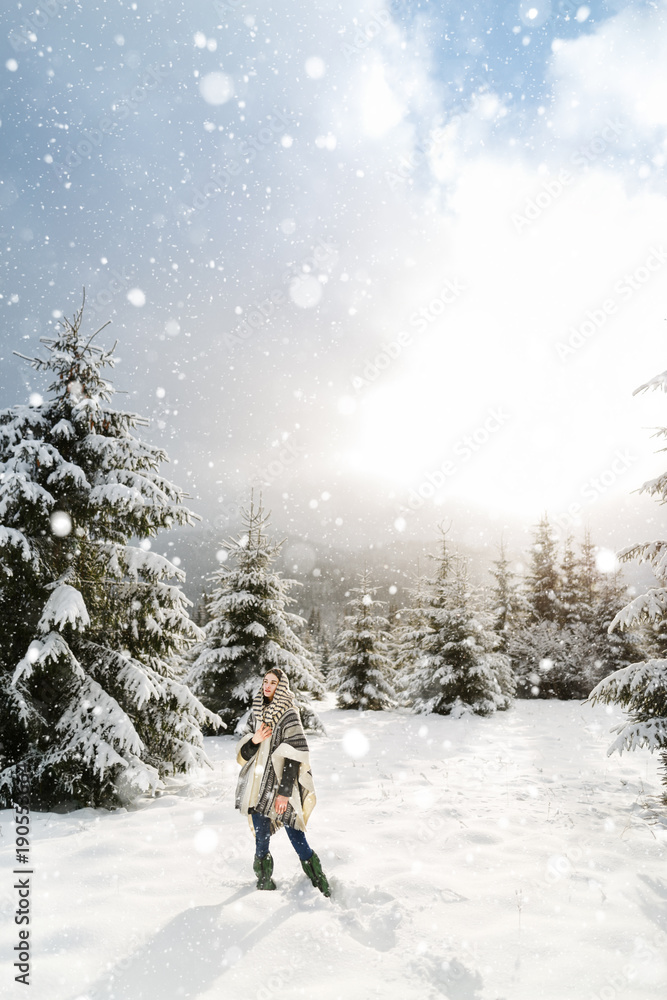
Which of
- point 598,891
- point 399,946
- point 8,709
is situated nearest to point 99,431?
point 8,709

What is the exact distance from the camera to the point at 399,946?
150 inches

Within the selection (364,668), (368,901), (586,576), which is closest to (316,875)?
(368,901)

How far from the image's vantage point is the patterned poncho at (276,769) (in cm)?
470

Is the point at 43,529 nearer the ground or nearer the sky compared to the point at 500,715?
nearer the sky

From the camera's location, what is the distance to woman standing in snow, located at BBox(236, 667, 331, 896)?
459 cm

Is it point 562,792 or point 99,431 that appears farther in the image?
point 99,431

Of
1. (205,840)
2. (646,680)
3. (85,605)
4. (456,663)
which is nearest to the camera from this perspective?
(205,840)

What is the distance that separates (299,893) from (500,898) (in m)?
1.82

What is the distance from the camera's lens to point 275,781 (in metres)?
4.79

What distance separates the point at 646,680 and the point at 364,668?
1616 centimetres

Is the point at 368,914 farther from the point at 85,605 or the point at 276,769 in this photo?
the point at 85,605

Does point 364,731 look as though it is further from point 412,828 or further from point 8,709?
point 8,709

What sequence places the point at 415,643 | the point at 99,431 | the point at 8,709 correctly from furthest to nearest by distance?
1. the point at 415,643
2. the point at 99,431
3. the point at 8,709

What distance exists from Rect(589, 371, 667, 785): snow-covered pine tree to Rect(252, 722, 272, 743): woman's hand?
4.38 meters
